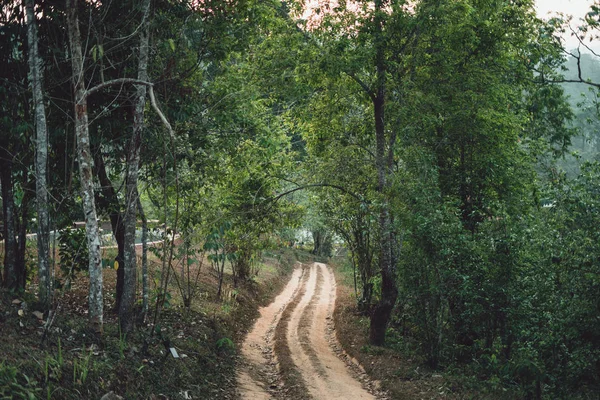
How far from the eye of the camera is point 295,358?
17.6 meters

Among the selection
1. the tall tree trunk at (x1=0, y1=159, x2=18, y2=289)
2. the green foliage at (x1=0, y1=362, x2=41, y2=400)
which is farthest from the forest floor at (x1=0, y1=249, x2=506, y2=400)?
the tall tree trunk at (x1=0, y1=159, x2=18, y2=289)

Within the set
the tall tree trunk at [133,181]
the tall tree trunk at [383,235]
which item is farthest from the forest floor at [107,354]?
the tall tree trunk at [383,235]

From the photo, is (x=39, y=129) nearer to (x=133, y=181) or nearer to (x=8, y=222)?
(x=133, y=181)

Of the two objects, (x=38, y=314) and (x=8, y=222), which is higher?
(x=8, y=222)

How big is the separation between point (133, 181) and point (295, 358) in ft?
29.9

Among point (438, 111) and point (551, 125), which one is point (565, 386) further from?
point (551, 125)

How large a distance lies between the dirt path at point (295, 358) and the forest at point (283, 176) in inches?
20.5

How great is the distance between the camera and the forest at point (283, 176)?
10.5 meters

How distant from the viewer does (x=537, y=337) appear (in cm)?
1118

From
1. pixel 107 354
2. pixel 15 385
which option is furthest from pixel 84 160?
pixel 15 385

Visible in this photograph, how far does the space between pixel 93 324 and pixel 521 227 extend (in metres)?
10.00

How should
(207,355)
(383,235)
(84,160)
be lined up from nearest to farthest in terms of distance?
1. (84,160)
2. (207,355)
3. (383,235)

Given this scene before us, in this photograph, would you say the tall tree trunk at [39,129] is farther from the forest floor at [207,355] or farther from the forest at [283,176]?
the forest floor at [207,355]

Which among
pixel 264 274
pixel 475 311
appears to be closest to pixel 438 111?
pixel 475 311
